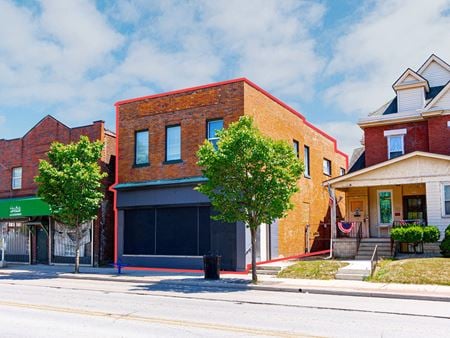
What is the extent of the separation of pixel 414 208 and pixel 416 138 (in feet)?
12.3

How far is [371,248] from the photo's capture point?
23.0m

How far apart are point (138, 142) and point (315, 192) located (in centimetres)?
1171

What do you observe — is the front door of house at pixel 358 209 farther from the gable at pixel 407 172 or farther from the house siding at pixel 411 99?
the house siding at pixel 411 99

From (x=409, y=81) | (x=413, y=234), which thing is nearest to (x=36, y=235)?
(x=413, y=234)

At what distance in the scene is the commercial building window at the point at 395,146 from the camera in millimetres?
25875

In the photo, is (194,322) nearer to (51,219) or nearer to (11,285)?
(11,285)

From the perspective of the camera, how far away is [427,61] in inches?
1065

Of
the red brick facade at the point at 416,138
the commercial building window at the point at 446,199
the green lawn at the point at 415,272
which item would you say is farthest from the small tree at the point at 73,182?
the commercial building window at the point at 446,199

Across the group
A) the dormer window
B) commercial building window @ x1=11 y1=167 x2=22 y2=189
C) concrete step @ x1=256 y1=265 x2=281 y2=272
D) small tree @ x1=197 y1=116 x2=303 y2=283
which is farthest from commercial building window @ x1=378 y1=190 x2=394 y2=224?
commercial building window @ x1=11 y1=167 x2=22 y2=189

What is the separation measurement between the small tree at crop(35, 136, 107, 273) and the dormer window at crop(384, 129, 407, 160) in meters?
15.6

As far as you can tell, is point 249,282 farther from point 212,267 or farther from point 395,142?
point 395,142

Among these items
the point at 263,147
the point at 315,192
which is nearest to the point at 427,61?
the point at 315,192

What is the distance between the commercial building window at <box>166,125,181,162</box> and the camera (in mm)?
23000

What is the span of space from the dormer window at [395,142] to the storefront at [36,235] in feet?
55.0
